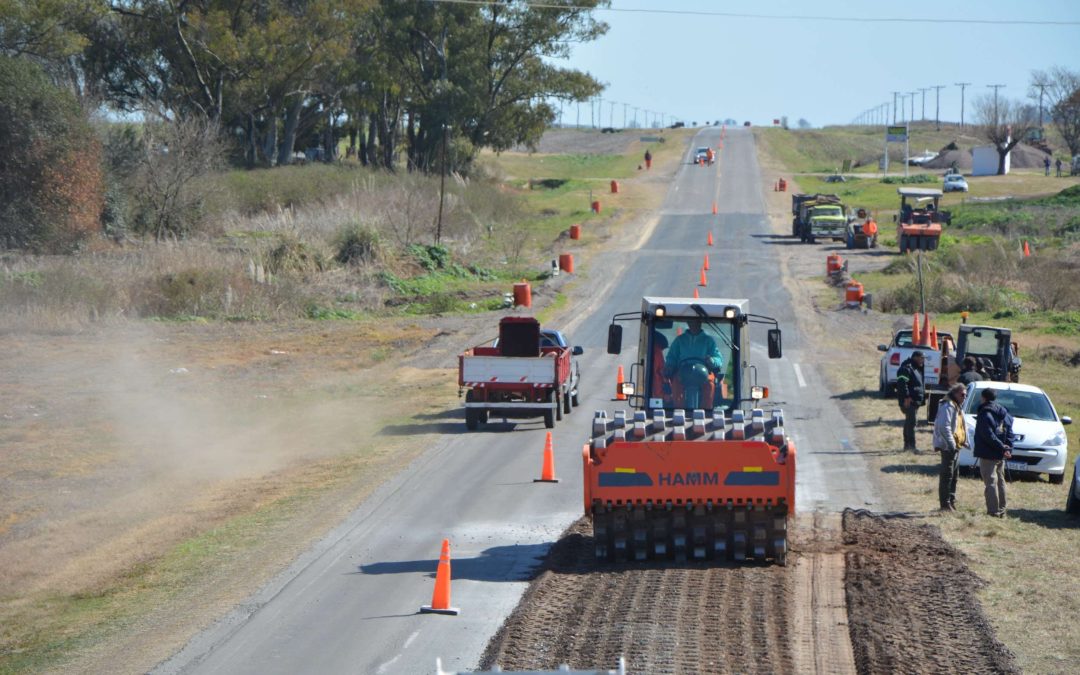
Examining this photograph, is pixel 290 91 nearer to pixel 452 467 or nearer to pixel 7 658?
pixel 452 467

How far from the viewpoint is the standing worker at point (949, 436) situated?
17.3 metres

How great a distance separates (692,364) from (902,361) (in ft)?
48.2

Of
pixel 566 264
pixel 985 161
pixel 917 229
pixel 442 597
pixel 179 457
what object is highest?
pixel 985 161

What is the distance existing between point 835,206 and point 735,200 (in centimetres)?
2054

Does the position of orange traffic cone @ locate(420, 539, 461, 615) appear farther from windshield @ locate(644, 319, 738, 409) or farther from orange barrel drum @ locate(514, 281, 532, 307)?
orange barrel drum @ locate(514, 281, 532, 307)

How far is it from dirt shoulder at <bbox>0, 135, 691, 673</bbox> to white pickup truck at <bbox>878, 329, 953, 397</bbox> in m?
10.6

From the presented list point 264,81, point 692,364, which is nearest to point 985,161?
point 264,81

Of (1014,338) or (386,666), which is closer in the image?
(386,666)

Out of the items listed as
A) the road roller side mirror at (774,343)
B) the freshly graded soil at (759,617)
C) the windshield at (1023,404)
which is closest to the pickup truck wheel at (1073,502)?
the freshly graded soil at (759,617)

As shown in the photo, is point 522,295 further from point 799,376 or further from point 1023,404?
point 1023,404

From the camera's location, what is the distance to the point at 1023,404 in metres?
22.7

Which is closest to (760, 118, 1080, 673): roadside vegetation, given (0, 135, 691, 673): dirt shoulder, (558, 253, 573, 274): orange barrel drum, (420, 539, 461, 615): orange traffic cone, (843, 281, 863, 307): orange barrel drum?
(843, 281, 863, 307): orange barrel drum

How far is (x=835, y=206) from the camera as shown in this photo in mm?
68188

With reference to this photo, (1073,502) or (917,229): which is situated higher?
(917,229)
